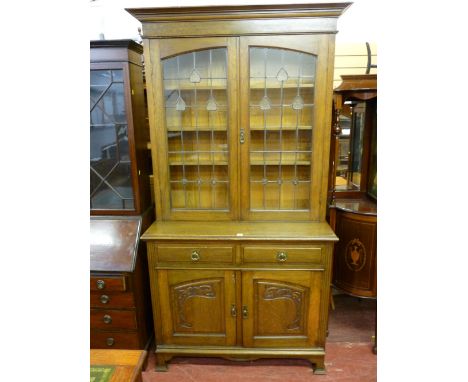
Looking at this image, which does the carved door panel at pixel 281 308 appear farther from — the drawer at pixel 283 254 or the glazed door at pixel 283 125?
the glazed door at pixel 283 125

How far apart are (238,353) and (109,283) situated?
0.90m

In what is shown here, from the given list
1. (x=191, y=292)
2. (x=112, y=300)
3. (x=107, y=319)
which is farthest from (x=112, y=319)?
(x=191, y=292)

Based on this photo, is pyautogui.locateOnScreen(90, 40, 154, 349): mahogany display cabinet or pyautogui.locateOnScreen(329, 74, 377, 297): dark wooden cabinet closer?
pyautogui.locateOnScreen(90, 40, 154, 349): mahogany display cabinet

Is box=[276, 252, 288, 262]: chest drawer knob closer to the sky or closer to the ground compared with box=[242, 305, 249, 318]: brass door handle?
closer to the sky

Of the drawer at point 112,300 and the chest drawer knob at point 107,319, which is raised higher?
the drawer at point 112,300

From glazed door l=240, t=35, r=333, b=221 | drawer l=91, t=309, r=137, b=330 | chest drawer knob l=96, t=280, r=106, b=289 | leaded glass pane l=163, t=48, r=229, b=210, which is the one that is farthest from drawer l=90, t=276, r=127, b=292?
glazed door l=240, t=35, r=333, b=221

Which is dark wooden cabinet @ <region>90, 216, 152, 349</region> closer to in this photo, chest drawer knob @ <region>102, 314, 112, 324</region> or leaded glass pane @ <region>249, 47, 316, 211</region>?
chest drawer knob @ <region>102, 314, 112, 324</region>

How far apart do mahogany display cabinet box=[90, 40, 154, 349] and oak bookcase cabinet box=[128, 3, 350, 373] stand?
0.46ft

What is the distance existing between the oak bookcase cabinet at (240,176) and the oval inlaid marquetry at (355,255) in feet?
1.18

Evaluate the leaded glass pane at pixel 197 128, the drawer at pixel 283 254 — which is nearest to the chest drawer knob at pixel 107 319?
the leaded glass pane at pixel 197 128

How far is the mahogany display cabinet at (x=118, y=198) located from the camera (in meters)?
1.81

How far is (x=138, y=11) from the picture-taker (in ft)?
5.38

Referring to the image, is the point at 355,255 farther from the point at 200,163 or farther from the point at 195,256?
the point at 200,163

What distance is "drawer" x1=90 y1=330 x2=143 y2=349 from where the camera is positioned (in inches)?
75.0
